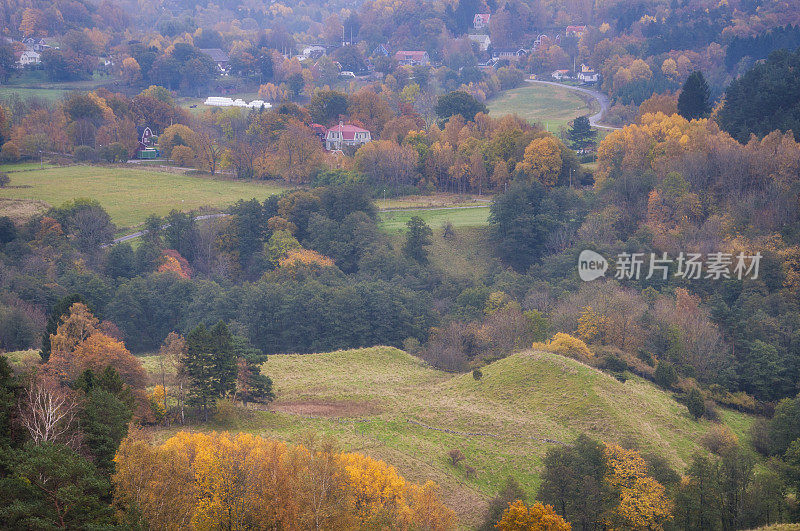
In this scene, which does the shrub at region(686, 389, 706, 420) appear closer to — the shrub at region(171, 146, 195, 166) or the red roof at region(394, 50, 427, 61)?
the shrub at region(171, 146, 195, 166)

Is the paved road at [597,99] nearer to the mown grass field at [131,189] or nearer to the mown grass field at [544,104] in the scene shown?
the mown grass field at [544,104]

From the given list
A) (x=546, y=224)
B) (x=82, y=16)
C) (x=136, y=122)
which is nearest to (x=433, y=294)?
(x=546, y=224)

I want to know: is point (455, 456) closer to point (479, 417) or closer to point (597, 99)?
point (479, 417)

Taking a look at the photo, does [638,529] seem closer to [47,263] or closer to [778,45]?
[47,263]

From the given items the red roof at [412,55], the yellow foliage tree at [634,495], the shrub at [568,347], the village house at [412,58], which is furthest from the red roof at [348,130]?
the yellow foliage tree at [634,495]

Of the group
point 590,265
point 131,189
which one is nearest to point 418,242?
point 590,265

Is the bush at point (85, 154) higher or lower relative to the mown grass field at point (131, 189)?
higher

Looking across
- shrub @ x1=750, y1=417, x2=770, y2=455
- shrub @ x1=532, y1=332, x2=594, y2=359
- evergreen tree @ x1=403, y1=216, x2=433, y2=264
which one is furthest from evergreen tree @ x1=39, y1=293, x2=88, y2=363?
shrub @ x1=750, y1=417, x2=770, y2=455
